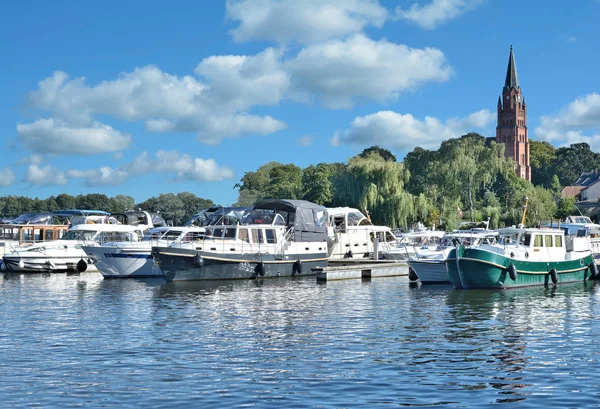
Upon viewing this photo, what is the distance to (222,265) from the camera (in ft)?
149

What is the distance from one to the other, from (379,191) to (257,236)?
36666 millimetres

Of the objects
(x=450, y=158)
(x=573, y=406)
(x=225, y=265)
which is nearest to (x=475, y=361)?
(x=573, y=406)

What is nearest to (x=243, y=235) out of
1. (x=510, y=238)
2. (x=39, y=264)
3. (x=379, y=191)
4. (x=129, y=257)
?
(x=129, y=257)

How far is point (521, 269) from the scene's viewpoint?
130 feet

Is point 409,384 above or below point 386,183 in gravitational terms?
below

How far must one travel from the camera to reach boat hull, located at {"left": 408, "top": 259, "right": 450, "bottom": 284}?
42.1 m

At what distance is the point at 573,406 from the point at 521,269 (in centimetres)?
2471

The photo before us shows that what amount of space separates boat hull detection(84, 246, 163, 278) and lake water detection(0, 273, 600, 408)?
11.1 m

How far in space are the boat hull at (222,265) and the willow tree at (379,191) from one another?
100ft

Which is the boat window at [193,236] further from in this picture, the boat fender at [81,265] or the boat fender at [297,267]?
the boat fender at [81,265]

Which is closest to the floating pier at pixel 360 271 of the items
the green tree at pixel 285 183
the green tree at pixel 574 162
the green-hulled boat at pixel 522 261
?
the green-hulled boat at pixel 522 261

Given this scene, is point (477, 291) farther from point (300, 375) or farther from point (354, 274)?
point (300, 375)

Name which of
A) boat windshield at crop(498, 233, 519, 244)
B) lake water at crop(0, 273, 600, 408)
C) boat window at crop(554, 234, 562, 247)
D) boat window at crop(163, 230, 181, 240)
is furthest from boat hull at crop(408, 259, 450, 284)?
boat window at crop(163, 230, 181, 240)

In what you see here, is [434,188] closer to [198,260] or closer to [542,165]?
[198,260]
